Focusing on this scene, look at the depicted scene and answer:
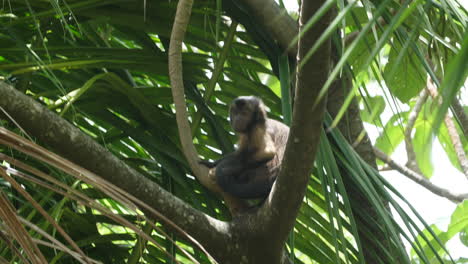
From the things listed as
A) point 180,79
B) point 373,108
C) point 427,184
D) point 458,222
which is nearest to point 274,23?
point 180,79

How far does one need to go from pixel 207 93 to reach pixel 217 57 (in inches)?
6.2

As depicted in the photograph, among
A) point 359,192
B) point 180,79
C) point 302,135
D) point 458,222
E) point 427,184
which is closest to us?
→ point 302,135

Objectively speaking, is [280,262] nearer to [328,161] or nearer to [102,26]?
[328,161]

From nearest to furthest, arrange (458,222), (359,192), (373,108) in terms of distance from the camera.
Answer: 1. (373,108)
2. (359,192)
3. (458,222)

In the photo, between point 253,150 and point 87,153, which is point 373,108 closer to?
point 87,153

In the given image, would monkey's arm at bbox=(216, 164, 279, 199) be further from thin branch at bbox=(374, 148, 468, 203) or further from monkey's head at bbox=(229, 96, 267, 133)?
thin branch at bbox=(374, 148, 468, 203)

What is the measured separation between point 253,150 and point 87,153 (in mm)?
1831

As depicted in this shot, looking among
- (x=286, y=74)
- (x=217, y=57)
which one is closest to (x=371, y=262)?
(x=286, y=74)

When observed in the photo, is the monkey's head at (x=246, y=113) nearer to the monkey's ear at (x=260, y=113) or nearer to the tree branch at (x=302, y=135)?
the monkey's ear at (x=260, y=113)

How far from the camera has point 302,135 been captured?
5.88 ft

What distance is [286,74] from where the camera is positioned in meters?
2.40

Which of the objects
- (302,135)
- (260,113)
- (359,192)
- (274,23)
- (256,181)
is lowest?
(256,181)

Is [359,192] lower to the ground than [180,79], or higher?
lower

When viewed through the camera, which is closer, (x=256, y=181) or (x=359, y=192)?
(x=359, y=192)
